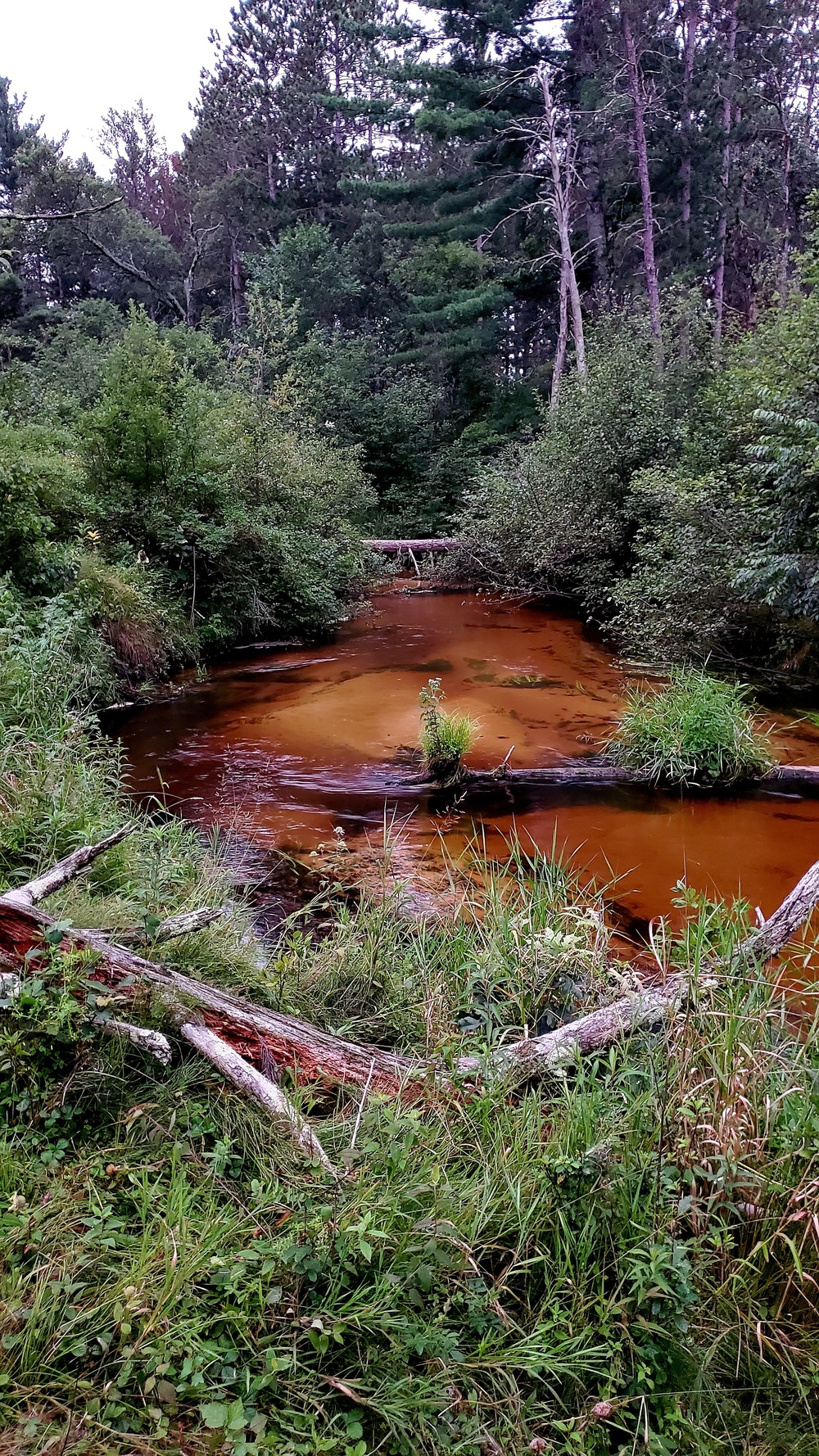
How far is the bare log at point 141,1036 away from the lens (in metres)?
2.18

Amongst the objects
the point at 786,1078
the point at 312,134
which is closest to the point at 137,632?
the point at 786,1078

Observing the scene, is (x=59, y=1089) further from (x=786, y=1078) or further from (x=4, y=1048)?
(x=786, y=1078)

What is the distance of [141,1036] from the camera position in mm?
2182

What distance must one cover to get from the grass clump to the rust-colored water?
0.23 m

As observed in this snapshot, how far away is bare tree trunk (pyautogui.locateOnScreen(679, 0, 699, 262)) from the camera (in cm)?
2077

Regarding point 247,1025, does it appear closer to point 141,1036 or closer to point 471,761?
point 141,1036

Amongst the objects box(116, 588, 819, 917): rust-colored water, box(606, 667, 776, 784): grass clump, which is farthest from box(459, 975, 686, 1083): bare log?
box(606, 667, 776, 784): grass clump

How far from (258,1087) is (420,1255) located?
59 cm

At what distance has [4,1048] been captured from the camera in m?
2.17

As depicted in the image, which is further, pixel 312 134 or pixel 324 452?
pixel 312 134

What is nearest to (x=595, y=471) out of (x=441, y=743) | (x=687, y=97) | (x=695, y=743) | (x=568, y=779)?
(x=695, y=743)

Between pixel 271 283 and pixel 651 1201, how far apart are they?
1077 inches

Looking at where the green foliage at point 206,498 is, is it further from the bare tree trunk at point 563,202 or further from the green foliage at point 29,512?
the bare tree trunk at point 563,202

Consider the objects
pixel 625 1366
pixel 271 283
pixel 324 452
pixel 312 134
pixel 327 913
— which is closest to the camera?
pixel 625 1366
